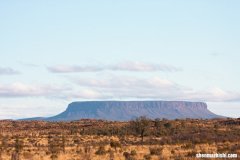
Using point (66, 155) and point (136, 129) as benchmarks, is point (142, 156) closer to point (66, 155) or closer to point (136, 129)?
point (66, 155)

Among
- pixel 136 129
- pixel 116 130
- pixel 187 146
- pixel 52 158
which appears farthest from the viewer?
pixel 116 130

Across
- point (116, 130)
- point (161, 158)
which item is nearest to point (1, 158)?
point (161, 158)

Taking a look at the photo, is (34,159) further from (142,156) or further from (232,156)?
(232,156)

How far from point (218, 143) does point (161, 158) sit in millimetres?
11882

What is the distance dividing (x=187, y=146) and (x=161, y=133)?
2291cm

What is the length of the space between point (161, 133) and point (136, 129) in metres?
3.18

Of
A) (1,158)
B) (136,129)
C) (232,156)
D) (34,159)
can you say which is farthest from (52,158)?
(136,129)

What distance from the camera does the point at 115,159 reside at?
30.4 m

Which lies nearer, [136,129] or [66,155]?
[66,155]

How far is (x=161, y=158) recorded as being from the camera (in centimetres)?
3030

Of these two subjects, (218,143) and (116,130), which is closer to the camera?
(218,143)

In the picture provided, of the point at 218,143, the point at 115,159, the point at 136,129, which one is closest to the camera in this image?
the point at 115,159

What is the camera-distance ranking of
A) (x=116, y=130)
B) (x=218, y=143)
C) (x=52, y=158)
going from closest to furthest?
(x=52, y=158)
(x=218, y=143)
(x=116, y=130)

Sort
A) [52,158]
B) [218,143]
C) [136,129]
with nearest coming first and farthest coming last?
A: [52,158]
[218,143]
[136,129]
